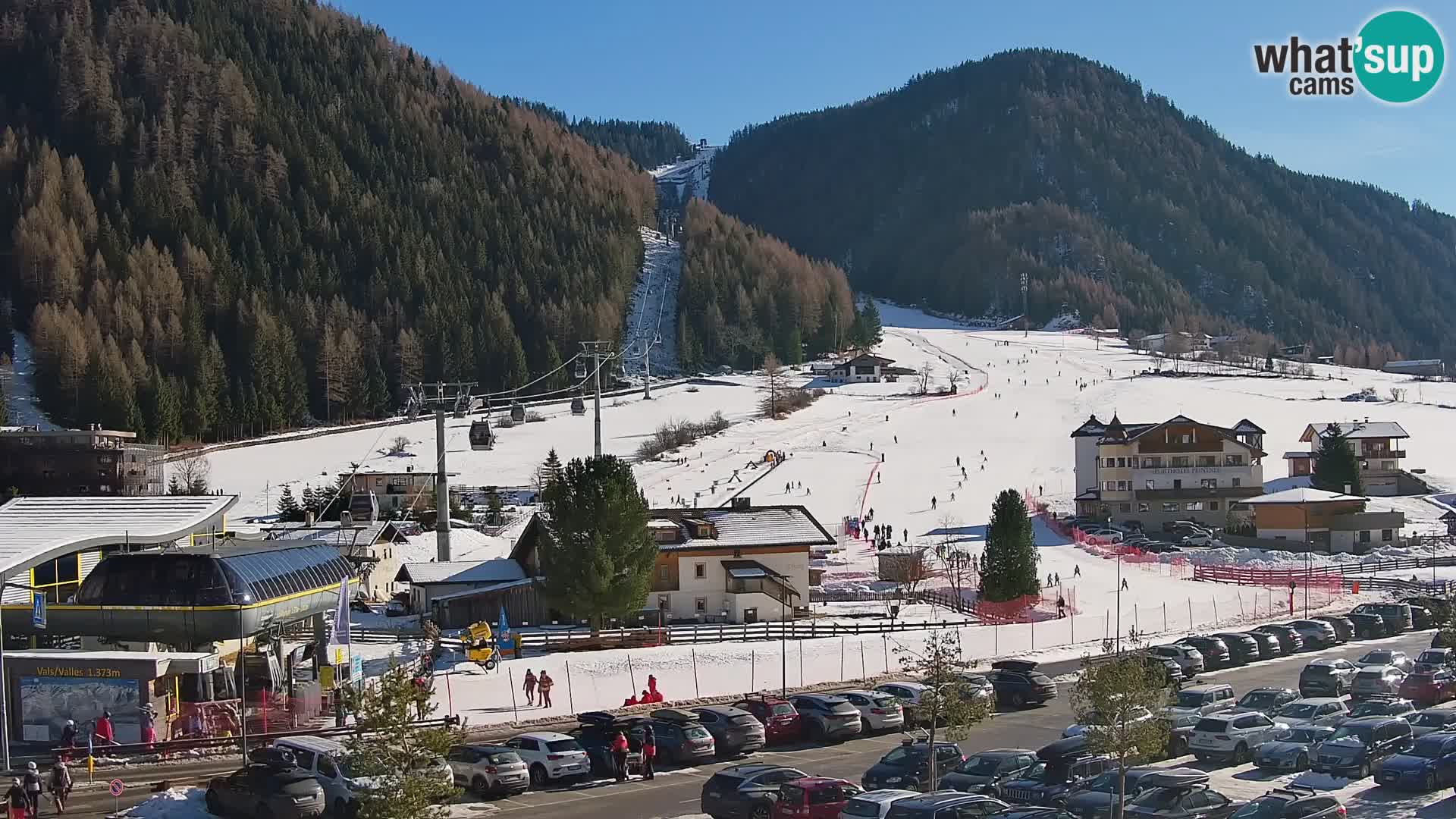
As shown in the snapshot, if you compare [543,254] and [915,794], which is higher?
[543,254]

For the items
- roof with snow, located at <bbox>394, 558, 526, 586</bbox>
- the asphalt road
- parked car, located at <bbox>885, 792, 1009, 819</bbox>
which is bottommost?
the asphalt road

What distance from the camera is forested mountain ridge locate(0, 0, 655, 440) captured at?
126125 millimetres

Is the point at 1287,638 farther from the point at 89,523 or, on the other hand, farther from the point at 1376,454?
the point at 1376,454

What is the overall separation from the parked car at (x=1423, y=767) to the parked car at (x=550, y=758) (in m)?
12.7

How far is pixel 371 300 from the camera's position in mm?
153375

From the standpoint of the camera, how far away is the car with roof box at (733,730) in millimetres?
25203

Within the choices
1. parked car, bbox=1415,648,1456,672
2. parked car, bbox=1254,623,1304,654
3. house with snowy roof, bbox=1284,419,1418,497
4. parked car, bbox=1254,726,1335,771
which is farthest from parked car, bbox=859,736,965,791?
house with snowy roof, bbox=1284,419,1418,497

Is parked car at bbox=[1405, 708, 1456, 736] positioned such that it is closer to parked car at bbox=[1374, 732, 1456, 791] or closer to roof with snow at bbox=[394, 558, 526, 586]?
parked car at bbox=[1374, 732, 1456, 791]

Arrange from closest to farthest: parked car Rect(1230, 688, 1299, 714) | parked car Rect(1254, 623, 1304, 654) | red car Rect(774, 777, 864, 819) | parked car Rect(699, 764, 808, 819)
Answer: red car Rect(774, 777, 864, 819) < parked car Rect(699, 764, 808, 819) < parked car Rect(1230, 688, 1299, 714) < parked car Rect(1254, 623, 1304, 654)

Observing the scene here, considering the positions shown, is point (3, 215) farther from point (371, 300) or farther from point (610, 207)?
point (610, 207)

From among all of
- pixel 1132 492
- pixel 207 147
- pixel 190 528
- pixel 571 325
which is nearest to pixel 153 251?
pixel 207 147

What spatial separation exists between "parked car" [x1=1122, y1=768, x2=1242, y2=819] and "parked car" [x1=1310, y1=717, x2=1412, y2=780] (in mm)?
3634

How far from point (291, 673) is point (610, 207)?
162m

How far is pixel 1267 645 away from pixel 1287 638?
1064mm
